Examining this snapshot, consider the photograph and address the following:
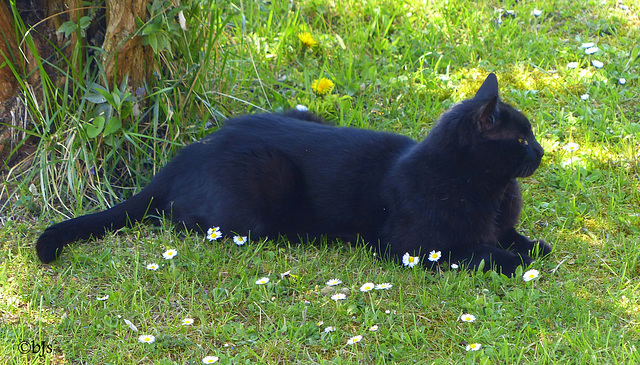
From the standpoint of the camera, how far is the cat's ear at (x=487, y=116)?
263 cm

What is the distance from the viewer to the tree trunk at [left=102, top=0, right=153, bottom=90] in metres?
3.00

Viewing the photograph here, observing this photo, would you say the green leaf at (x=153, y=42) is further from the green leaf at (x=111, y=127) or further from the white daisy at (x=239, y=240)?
the white daisy at (x=239, y=240)

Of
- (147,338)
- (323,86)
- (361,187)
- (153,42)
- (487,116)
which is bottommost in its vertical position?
(147,338)

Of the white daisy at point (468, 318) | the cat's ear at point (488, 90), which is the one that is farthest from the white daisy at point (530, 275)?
the cat's ear at point (488, 90)

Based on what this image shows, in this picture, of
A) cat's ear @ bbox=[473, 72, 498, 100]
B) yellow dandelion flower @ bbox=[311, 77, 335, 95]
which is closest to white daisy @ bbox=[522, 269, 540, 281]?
cat's ear @ bbox=[473, 72, 498, 100]

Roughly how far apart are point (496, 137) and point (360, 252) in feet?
2.49

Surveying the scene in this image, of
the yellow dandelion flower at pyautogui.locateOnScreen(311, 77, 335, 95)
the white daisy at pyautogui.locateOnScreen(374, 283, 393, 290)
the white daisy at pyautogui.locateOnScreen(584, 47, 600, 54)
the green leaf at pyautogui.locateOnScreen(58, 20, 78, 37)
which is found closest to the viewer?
the white daisy at pyautogui.locateOnScreen(374, 283, 393, 290)

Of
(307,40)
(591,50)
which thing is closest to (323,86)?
(307,40)

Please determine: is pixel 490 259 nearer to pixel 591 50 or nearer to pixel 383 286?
pixel 383 286

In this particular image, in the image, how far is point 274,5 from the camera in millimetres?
4719

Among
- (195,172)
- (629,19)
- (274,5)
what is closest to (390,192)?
(195,172)

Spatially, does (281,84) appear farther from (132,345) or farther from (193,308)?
(132,345)

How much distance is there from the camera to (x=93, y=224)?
114 inches

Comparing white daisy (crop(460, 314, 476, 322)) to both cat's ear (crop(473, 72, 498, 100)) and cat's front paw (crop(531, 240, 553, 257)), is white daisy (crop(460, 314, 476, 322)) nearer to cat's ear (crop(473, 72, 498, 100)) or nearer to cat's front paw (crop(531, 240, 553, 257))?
cat's front paw (crop(531, 240, 553, 257))
